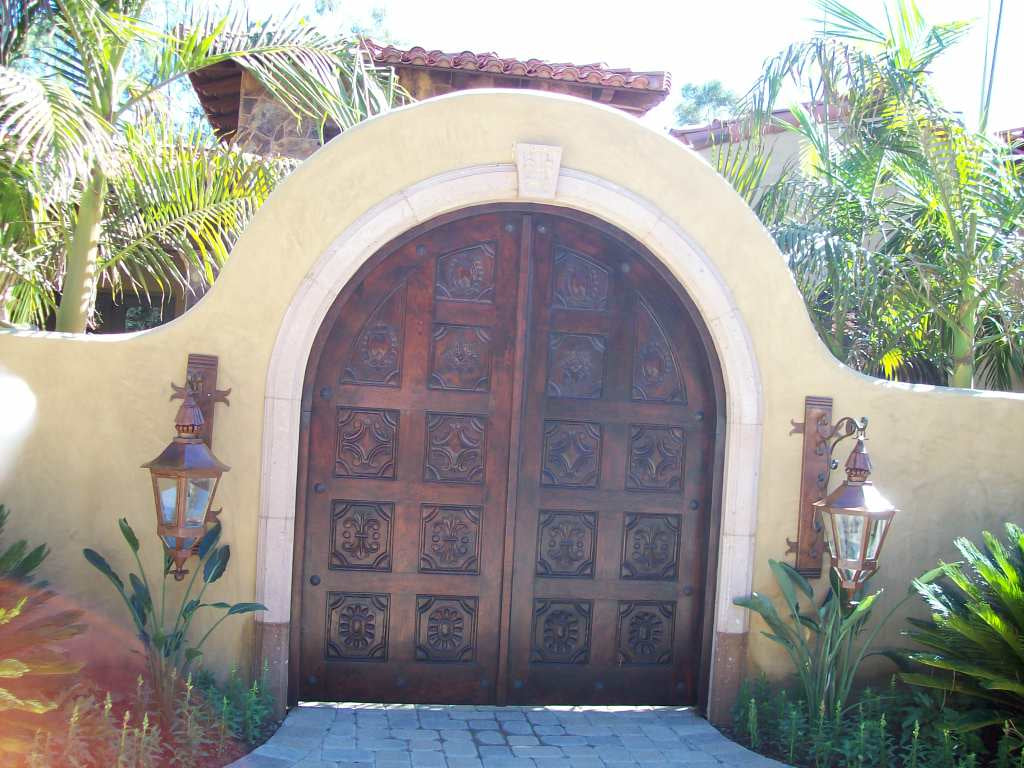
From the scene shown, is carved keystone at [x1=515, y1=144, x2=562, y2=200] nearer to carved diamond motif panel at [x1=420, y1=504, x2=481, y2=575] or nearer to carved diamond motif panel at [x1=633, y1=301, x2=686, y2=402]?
carved diamond motif panel at [x1=633, y1=301, x2=686, y2=402]

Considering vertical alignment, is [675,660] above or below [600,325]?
below

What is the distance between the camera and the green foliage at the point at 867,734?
493cm

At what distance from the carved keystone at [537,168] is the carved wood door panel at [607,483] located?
0.26 m

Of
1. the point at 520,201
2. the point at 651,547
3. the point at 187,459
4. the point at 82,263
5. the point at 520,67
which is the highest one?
the point at 520,67

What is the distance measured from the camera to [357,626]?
18.3 feet

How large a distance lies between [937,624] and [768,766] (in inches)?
46.9

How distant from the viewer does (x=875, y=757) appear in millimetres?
4953

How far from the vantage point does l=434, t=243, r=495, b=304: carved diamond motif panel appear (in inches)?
221

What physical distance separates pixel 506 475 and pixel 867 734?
90.5 inches

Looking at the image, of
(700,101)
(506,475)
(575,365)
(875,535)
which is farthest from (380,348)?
(700,101)

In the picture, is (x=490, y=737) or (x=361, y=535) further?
(x=361, y=535)

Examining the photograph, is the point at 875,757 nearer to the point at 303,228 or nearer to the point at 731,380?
the point at 731,380

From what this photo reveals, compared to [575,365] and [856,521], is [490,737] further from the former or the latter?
[856,521]

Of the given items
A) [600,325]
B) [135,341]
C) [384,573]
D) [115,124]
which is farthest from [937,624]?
[115,124]
